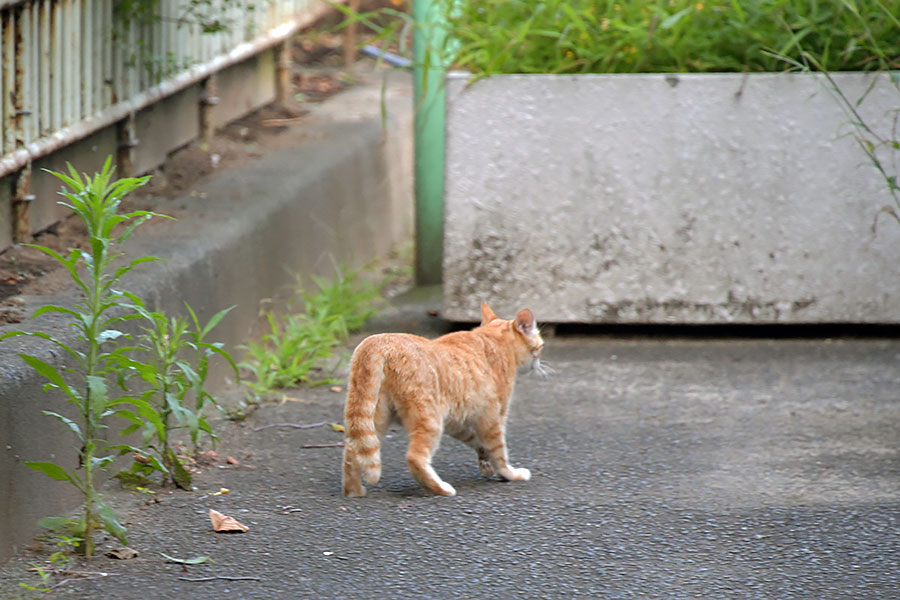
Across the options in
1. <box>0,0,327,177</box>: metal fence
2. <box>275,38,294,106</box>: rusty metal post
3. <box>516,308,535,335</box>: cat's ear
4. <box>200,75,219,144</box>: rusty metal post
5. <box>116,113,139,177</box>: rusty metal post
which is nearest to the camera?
<box>516,308,535,335</box>: cat's ear

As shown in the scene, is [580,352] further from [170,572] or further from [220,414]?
[170,572]

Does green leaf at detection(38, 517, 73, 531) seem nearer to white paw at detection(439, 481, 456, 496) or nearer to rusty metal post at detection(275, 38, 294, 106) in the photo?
white paw at detection(439, 481, 456, 496)

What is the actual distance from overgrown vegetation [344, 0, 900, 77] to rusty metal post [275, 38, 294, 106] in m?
2.15

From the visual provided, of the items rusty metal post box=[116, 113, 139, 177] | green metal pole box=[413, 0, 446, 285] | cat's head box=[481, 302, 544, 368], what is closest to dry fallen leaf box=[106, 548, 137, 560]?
cat's head box=[481, 302, 544, 368]

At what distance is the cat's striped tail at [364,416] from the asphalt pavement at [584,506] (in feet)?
0.39

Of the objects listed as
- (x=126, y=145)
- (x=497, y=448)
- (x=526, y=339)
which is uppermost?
(x=126, y=145)

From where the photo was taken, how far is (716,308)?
5.31m

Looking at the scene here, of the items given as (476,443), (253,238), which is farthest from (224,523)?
(253,238)

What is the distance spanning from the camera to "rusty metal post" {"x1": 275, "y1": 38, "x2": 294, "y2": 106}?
7.46m

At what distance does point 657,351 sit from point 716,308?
1.16ft

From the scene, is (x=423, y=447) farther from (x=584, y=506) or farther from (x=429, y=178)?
(x=429, y=178)

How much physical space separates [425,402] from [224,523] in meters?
0.69

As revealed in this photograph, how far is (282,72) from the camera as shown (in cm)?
751

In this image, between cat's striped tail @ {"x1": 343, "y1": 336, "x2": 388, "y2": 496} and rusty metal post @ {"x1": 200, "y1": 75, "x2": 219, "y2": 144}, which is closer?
cat's striped tail @ {"x1": 343, "y1": 336, "x2": 388, "y2": 496}
